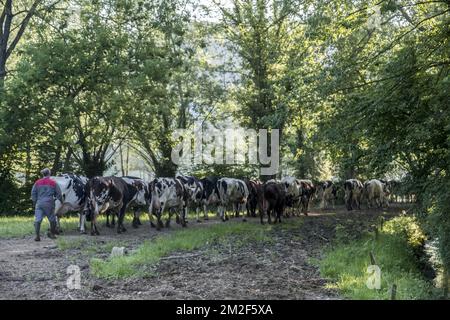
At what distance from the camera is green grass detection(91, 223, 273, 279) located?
33.3ft

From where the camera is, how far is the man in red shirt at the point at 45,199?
49.2 ft

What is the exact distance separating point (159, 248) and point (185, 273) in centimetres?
284

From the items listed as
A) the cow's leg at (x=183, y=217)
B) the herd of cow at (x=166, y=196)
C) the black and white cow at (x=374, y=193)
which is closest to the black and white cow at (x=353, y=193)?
the black and white cow at (x=374, y=193)

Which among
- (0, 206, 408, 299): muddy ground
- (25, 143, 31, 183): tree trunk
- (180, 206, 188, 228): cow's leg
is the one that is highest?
(25, 143, 31, 183): tree trunk

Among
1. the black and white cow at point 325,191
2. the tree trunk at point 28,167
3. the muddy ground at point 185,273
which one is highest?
the tree trunk at point 28,167

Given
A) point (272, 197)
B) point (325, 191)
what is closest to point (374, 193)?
point (325, 191)

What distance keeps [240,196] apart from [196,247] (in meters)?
11.0

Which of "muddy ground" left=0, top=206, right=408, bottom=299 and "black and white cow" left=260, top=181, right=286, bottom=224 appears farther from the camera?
"black and white cow" left=260, top=181, right=286, bottom=224

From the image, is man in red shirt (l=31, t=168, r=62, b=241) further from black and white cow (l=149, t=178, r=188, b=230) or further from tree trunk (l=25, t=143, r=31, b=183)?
tree trunk (l=25, t=143, r=31, b=183)

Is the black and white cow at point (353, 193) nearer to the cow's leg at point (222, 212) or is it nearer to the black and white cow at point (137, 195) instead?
the cow's leg at point (222, 212)

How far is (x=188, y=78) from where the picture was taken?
116 feet

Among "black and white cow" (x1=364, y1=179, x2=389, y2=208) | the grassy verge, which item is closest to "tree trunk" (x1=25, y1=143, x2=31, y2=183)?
the grassy verge
